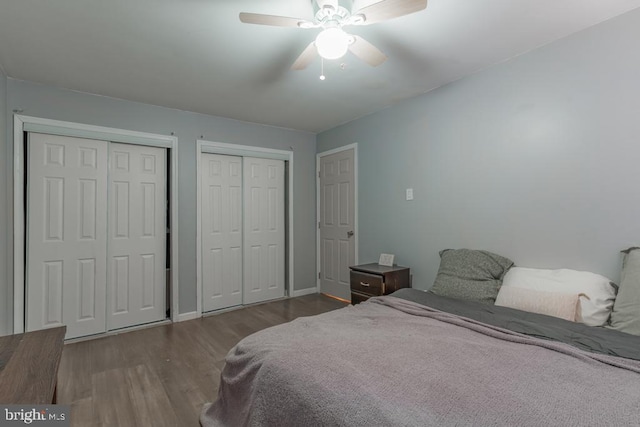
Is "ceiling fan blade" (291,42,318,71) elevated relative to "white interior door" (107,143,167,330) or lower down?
elevated

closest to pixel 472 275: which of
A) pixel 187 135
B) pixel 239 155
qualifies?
pixel 239 155

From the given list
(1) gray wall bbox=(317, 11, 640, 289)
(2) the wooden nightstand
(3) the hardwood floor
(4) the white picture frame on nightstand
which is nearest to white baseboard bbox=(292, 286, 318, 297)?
(3) the hardwood floor

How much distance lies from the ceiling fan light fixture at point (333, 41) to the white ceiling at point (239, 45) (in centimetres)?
31

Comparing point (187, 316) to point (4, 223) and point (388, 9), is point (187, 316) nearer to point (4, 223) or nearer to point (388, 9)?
point (4, 223)

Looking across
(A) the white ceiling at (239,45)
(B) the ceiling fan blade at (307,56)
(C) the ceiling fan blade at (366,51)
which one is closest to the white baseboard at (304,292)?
(A) the white ceiling at (239,45)

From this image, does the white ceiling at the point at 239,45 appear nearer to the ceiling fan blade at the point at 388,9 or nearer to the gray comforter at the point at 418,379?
the ceiling fan blade at the point at 388,9

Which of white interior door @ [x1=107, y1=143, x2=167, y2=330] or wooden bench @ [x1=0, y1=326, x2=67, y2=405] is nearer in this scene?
wooden bench @ [x1=0, y1=326, x2=67, y2=405]

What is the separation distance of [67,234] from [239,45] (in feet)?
8.12

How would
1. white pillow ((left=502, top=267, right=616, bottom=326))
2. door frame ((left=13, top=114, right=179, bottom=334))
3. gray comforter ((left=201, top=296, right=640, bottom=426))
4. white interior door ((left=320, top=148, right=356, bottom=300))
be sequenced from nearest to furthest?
gray comforter ((left=201, top=296, right=640, bottom=426)) < white pillow ((left=502, top=267, right=616, bottom=326)) < door frame ((left=13, top=114, right=179, bottom=334)) < white interior door ((left=320, top=148, right=356, bottom=300))

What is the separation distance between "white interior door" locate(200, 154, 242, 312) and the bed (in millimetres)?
2188

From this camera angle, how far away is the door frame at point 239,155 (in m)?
3.61

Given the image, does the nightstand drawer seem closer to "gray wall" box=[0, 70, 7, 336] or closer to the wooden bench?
the wooden bench

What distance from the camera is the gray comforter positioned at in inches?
37.2

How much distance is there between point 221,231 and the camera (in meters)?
3.85
